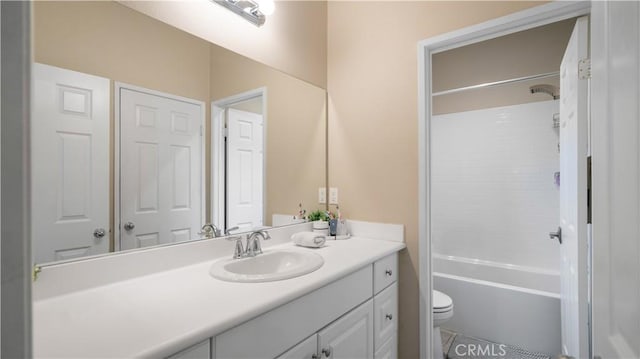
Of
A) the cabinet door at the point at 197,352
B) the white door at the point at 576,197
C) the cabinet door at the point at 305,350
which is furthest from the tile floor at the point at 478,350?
the cabinet door at the point at 197,352

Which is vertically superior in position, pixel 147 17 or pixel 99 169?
pixel 147 17

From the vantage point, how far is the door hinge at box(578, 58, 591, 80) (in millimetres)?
1279

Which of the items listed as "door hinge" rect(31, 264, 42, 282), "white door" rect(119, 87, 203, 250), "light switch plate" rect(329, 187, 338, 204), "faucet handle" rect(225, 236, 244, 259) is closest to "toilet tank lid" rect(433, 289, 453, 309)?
"light switch plate" rect(329, 187, 338, 204)

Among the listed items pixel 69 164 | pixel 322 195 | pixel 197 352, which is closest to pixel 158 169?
pixel 69 164

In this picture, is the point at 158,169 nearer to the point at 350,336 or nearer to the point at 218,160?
the point at 218,160

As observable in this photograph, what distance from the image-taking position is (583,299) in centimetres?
133

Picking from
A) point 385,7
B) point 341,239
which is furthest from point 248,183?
point 385,7

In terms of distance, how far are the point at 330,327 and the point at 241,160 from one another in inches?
36.2

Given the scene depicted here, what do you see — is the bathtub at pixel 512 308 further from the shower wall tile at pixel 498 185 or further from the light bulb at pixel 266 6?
the light bulb at pixel 266 6

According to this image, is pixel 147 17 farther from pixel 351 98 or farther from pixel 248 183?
pixel 351 98

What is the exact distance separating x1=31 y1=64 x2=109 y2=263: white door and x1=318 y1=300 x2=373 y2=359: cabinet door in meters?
0.84

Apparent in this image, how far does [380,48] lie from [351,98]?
0.34 meters

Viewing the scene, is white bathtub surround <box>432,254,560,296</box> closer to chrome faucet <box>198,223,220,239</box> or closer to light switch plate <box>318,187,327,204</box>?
light switch plate <box>318,187,327,204</box>

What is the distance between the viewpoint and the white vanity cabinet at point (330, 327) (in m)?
0.82
